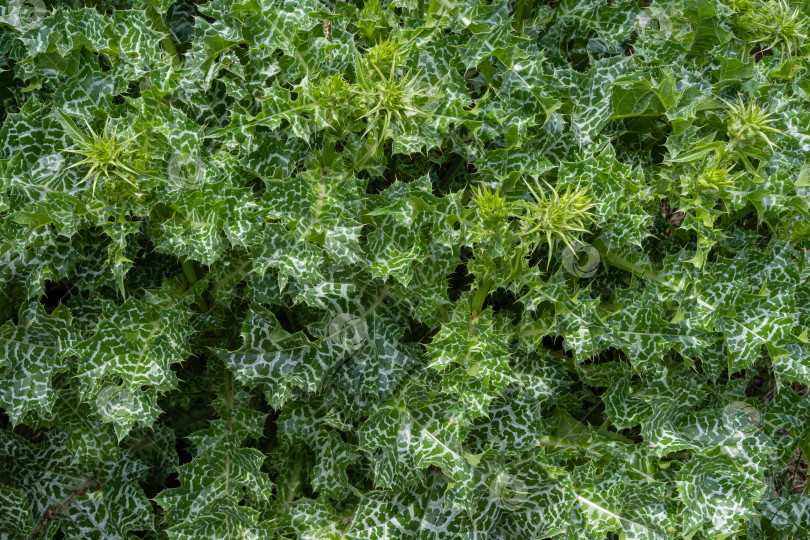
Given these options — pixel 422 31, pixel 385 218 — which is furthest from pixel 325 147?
pixel 422 31

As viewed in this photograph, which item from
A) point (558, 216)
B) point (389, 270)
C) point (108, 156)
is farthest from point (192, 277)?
point (558, 216)

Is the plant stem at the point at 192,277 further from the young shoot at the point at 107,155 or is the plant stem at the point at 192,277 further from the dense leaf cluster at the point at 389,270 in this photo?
the young shoot at the point at 107,155

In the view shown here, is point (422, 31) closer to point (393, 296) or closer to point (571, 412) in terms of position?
point (393, 296)

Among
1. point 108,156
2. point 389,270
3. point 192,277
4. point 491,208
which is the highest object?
point 108,156

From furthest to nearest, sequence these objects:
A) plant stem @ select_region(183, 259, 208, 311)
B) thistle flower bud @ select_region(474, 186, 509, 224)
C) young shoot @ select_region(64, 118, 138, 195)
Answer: plant stem @ select_region(183, 259, 208, 311)
thistle flower bud @ select_region(474, 186, 509, 224)
young shoot @ select_region(64, 118, 138, 195)

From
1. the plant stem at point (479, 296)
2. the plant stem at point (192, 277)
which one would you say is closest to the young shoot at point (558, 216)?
the plant stem at point (479, 296)

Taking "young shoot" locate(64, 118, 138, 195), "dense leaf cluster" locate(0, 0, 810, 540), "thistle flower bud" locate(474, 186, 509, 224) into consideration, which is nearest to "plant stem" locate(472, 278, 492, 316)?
"dense leaf cluster" locate(0, 0, 810, 540)

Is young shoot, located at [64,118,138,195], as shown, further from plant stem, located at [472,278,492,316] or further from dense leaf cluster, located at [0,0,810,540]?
plant stem, located at [472,278,492,316]

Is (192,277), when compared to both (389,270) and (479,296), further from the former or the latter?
(479,296)
